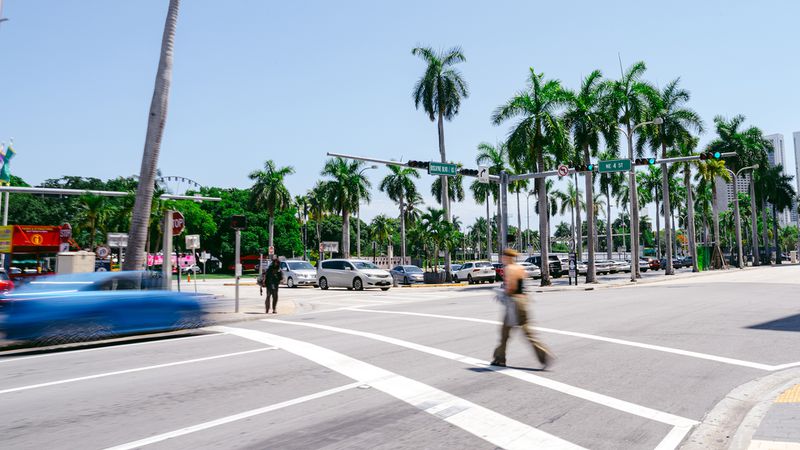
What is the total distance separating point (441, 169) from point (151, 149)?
47.7 feet

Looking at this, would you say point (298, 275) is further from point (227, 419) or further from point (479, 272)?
point (227, 419)

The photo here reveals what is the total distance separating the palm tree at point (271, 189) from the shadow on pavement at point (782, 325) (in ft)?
188

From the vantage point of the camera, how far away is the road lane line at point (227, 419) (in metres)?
5.07

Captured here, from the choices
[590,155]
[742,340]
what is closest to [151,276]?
[742,340]

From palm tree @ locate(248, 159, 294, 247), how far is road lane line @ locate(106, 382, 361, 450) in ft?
199

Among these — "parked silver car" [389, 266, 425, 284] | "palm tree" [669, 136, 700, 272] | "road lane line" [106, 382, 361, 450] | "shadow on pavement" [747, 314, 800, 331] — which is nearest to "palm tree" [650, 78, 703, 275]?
"palm tree" [669, 136, 700, 272]

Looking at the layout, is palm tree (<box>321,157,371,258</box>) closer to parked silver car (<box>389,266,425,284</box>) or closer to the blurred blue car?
parked silver car (<box>389,266,425,284</box>)

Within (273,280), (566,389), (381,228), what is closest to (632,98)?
(273,280)

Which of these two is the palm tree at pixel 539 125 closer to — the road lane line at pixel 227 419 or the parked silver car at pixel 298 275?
the parked silver car at pixel 298 275

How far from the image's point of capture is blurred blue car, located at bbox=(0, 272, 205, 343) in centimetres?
1021

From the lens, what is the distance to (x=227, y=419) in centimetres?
580

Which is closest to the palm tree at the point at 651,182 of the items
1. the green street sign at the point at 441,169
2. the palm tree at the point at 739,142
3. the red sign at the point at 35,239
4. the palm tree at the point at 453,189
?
the palm tree at the point at 739,142

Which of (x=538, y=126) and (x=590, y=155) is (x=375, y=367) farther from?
(x=590, y=155)

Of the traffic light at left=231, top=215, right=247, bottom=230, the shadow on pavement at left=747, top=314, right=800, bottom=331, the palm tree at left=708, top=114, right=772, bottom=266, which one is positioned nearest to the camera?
the shadow on pavement at left=747, top=314, right=800, bottom=331
